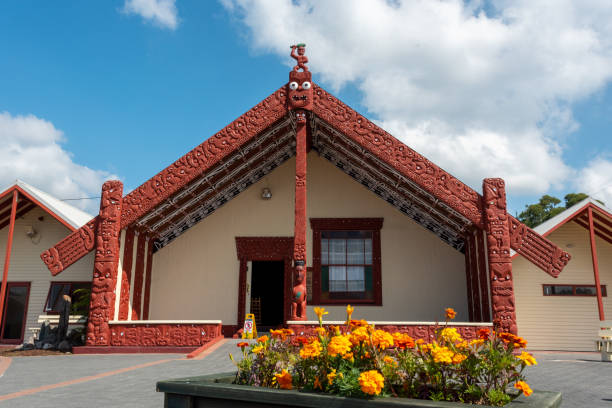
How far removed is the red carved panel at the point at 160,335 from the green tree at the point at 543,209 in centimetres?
3210

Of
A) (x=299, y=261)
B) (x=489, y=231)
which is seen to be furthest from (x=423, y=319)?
(x=299, y=261)

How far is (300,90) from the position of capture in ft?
33.9

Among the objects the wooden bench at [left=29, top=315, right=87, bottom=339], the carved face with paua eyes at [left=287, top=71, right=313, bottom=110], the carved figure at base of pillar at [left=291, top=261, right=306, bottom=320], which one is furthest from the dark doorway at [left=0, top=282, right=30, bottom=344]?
the carved face with paua eyes at [left=287, top=71, right=313, bottom=110]

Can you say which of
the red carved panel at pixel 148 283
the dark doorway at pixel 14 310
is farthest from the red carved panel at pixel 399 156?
the dark doorway at pixel 14 310

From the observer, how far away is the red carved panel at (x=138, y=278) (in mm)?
11219

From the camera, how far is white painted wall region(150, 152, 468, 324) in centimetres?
→ 1195

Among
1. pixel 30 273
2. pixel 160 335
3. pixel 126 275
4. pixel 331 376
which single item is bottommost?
pixel 160 335

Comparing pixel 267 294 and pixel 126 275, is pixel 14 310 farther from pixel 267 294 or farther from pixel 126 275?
pixel 267 294

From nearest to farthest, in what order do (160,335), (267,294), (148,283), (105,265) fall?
1. (160,335)
2. (105,265)
3. (148,283)
4. (267,294)

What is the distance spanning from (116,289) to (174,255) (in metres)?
2.64

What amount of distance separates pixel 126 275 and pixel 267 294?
431 cm

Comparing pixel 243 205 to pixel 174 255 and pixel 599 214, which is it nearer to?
pixel 174 255

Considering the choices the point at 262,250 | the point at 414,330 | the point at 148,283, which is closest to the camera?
the point at 414,330

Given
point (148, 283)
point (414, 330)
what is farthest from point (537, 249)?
point (148, 283)
